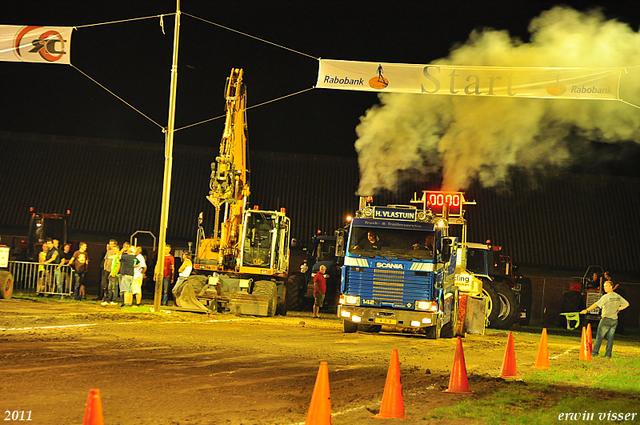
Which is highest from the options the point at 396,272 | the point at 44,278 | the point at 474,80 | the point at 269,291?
the point at 474,80

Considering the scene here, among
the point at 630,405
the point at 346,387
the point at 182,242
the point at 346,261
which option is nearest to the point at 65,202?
the point at 182,242

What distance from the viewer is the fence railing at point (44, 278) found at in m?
24.6

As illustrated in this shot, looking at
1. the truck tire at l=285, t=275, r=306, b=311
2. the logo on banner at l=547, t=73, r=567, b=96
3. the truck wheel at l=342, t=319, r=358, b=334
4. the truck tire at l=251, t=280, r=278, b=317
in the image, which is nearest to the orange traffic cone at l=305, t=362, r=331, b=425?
the truck wheel at l=342, t=319, r=358, b=334

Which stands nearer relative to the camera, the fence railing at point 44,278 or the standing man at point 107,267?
the standing man at point 107,267

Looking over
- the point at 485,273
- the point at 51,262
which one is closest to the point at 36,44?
the point at 51,262

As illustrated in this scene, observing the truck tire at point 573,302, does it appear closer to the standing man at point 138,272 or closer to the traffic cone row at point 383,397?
the standing man at point 138,272

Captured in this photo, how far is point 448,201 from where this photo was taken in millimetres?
22359

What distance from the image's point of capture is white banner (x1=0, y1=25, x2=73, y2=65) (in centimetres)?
2023

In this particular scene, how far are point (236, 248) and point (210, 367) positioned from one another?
12.3 m

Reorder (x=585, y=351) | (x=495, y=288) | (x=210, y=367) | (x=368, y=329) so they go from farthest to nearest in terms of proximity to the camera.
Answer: (x=495, y=288), (x=368, y=329), (x=585, y=351), (x=210, y=367)

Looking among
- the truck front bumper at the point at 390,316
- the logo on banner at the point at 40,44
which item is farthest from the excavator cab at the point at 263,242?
the logo on banner at the point at 40,44

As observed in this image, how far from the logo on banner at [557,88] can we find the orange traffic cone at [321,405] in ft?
47.7

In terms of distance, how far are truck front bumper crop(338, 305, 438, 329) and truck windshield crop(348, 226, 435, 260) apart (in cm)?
141

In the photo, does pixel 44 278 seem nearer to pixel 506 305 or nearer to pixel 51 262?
pixel 51 262
